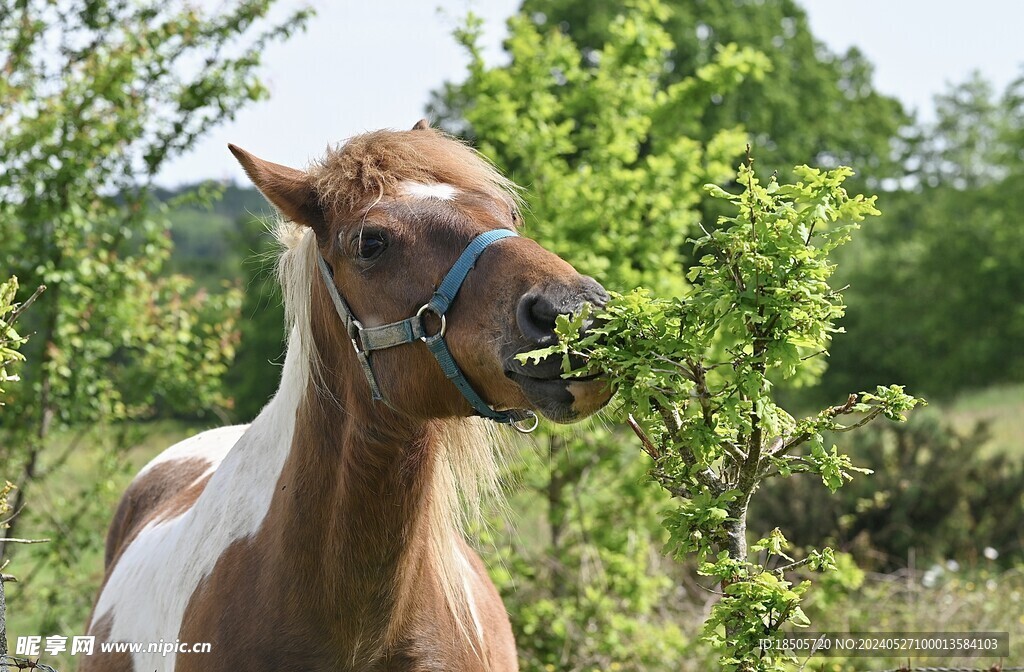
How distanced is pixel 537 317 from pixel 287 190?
0.94 meters

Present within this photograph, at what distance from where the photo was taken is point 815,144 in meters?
23.2

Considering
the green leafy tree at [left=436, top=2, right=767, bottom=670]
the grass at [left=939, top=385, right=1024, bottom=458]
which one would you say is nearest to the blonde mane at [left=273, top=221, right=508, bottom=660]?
the green leafy tree at [left=436, top=2, right=767, bottom=670]

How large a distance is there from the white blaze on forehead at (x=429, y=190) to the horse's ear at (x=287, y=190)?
0.91 ft

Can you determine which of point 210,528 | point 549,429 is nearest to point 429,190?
point 210,528

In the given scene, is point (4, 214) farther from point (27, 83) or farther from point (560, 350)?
point (560, 350)

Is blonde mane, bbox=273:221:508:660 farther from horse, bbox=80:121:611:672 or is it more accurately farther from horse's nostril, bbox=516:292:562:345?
horse's nostril, bbox=516:292:562:345

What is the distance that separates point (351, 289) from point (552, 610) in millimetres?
4033

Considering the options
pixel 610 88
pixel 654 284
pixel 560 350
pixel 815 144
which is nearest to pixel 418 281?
pixel 560 350

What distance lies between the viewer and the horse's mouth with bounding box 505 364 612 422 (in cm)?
211

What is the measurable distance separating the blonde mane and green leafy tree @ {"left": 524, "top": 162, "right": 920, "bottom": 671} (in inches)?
26.4

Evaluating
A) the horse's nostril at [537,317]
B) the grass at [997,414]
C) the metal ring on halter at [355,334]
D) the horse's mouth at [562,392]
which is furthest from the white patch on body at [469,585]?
the grass at [997,414]

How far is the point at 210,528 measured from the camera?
2896 millimetres

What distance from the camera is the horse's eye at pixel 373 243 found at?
2508 mm

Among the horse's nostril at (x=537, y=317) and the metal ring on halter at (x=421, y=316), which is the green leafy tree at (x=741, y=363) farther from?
the metal ring on halter at (x=421, y=316)
